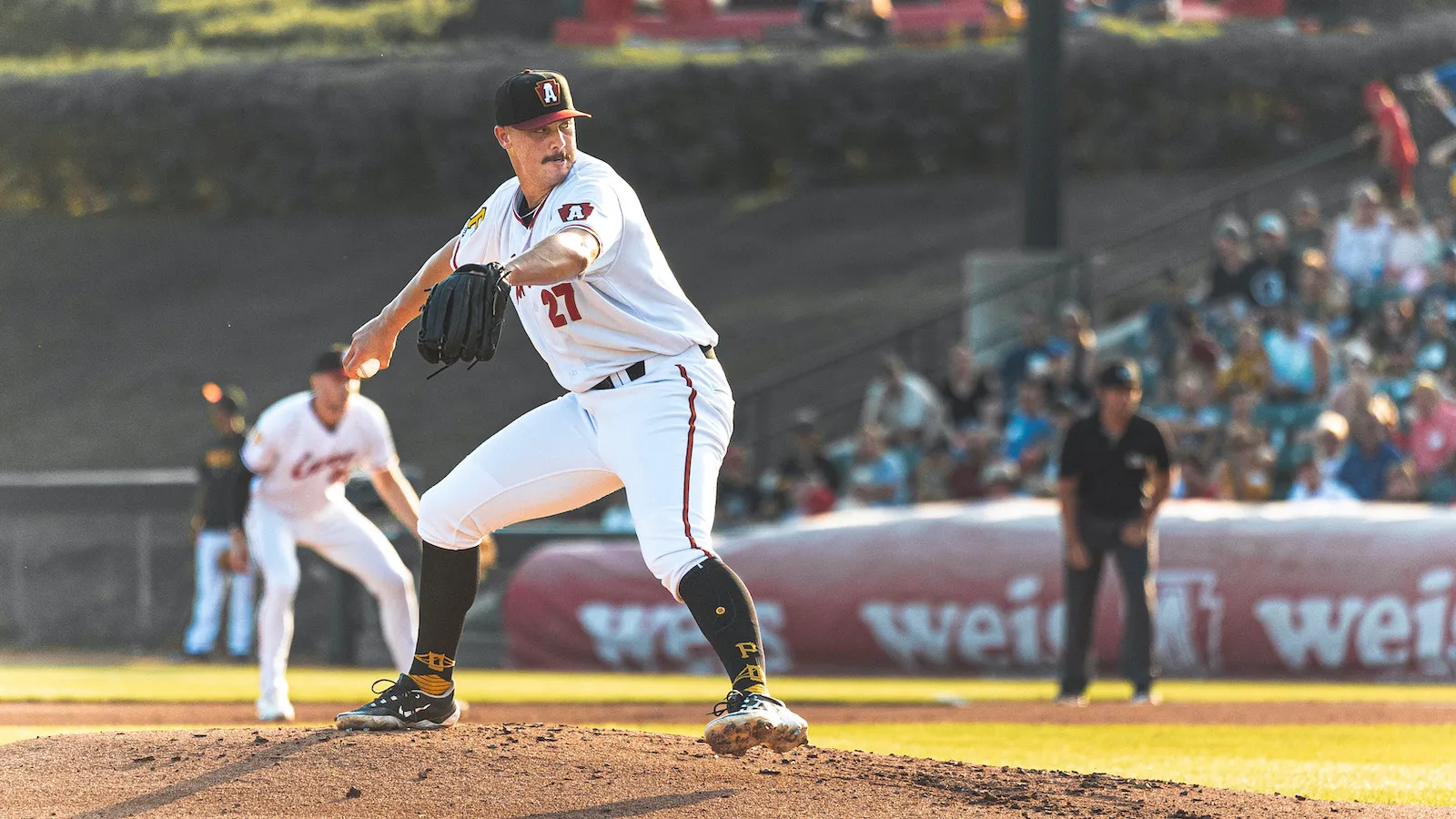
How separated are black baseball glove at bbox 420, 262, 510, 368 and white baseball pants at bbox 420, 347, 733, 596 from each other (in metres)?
0.66

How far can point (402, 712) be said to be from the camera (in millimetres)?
6527

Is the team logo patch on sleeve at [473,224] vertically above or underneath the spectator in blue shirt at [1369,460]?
above

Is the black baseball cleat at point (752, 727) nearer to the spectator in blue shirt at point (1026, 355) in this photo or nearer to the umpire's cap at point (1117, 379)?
the umpire's cap at point (1117, 379)

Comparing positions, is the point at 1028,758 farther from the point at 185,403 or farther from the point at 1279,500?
the point at 185,403

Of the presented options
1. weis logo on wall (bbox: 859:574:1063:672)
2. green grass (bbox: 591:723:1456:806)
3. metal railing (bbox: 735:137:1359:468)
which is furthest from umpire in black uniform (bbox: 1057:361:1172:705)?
metal railing (bbox: 735:137:1359:468)

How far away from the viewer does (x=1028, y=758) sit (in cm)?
842

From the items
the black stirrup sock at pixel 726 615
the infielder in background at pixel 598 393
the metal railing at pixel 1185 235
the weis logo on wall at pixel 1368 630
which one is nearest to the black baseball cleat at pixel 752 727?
the infielder in background at pixel 598 393

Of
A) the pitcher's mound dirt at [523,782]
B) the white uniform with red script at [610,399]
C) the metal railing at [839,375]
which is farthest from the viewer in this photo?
the metal railing at [839,375]

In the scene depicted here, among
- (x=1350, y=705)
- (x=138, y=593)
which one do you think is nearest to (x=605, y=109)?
(x=138, y=593)

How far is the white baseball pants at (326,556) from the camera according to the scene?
33.0 ft

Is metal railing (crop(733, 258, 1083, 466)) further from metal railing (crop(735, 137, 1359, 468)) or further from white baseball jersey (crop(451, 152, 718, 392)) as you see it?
white baseball jersey (crop(451, 152, 718, 392))

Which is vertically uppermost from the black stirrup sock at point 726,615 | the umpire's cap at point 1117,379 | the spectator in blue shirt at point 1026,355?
the spectator in blue shirt at point 1026,355

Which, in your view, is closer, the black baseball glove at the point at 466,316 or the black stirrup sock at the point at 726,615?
the black baseball glove at the point at 466,316

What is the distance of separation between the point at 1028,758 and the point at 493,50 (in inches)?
882
